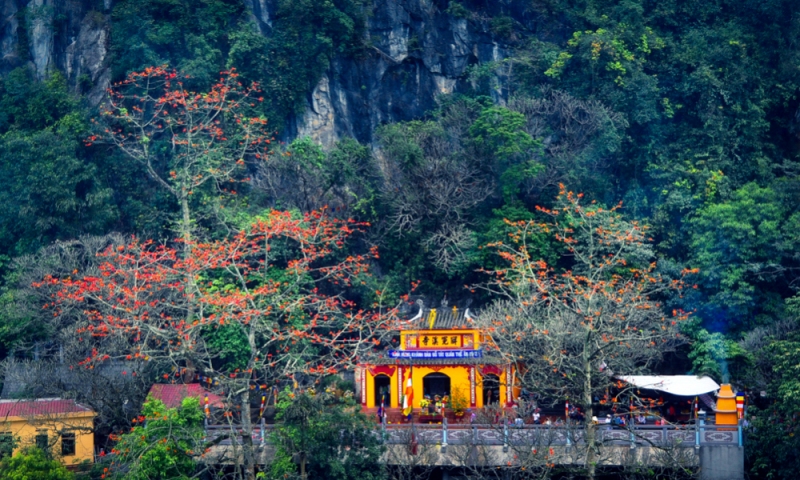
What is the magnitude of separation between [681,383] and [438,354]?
6411 mm

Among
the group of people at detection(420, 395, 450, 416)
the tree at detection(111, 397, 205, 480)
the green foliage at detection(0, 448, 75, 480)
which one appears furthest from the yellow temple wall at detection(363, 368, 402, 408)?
the green foliage at detection(0, 448, 75, 480)

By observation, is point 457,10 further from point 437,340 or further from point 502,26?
point 437,340

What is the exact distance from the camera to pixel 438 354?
96.6ft

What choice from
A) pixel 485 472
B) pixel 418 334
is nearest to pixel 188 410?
pixel 485 472

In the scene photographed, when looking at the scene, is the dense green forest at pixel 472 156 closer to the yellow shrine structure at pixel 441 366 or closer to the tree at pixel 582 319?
the tree at pixel 582 319

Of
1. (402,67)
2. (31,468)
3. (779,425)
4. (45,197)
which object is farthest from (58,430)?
(402,67)

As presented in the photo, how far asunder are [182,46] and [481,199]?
11043 millimetres

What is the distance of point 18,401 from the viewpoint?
2702cm

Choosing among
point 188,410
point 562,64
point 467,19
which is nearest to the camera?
point 188,410

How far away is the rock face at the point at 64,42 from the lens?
36.0 meters

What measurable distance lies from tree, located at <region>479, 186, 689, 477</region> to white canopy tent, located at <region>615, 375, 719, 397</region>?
366mm

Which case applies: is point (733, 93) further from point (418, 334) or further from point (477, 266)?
point (418, 334)

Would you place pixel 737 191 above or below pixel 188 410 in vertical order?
above

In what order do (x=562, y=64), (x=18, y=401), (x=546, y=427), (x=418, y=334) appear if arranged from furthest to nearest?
(x=562, y=64)
(x=418, y=334)
(x=18, y=401)
(x=546, y=427)
